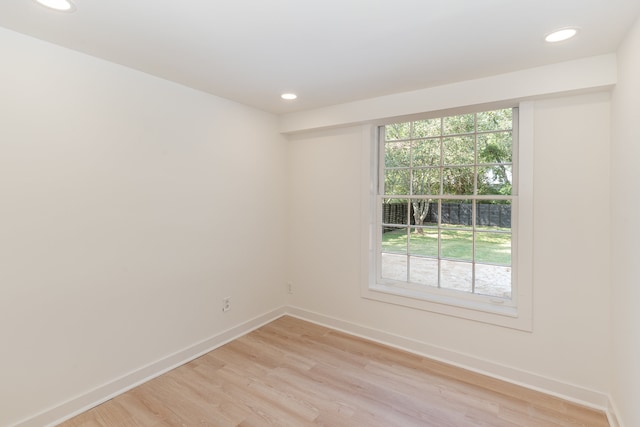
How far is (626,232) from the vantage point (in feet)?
5.62

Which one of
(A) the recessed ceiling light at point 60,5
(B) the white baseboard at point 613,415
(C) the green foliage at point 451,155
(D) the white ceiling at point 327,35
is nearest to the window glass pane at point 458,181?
(C) the green foliage at point 451,155

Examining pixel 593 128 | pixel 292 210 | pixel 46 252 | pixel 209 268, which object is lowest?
pixel 209 268

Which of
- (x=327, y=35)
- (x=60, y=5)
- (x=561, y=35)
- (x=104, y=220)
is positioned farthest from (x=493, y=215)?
(x=60, y=5)

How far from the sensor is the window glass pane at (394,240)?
306 cm

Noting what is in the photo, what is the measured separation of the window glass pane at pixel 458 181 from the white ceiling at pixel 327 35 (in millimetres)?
763

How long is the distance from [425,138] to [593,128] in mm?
1188

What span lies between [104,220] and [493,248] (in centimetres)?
301

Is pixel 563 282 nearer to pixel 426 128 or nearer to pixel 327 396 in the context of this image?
pixel 426 128

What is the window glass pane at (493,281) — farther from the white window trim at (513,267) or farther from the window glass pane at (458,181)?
the window glass pane at (458,181)

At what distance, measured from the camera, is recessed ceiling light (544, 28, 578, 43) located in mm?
1700

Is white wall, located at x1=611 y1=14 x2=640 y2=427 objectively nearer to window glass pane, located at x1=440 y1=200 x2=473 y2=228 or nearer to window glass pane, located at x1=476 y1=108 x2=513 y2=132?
window glass pane, located at x1=476 y1=108 x2=513 y2=132

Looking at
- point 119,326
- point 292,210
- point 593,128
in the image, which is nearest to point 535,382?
point 593,128

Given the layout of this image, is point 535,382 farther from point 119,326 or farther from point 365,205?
point 119,326

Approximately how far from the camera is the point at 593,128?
2.12m
